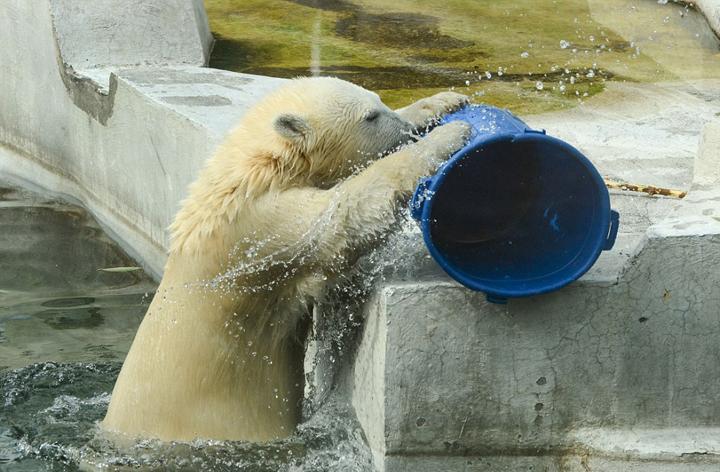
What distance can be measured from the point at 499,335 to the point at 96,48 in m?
4.30

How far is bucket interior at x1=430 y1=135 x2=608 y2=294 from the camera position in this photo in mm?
3154

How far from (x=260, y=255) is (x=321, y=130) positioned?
428mm

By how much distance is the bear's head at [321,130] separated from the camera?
3447mm

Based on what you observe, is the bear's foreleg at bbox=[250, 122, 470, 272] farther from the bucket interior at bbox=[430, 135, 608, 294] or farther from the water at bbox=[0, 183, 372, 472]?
the water at bbox=[0, 183, 372, 472]

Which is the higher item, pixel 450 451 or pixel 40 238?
pixel 450 451

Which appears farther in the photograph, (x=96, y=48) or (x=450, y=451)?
(x=96, y=48)

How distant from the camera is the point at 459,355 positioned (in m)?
3.30

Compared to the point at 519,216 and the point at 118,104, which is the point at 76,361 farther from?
the point at 519,216

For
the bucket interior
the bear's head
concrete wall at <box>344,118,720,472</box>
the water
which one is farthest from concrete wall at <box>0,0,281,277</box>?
concrete wall at <box>344,118,720,472</box>

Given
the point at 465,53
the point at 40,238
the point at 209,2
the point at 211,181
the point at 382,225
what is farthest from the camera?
the point at 209,2

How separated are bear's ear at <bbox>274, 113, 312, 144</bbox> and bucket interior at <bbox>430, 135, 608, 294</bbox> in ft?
1.44

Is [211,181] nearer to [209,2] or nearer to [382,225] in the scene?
[382,225]

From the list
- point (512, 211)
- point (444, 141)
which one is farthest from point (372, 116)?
point (512, 211)

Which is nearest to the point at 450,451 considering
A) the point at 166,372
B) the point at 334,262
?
the point at 334,262
